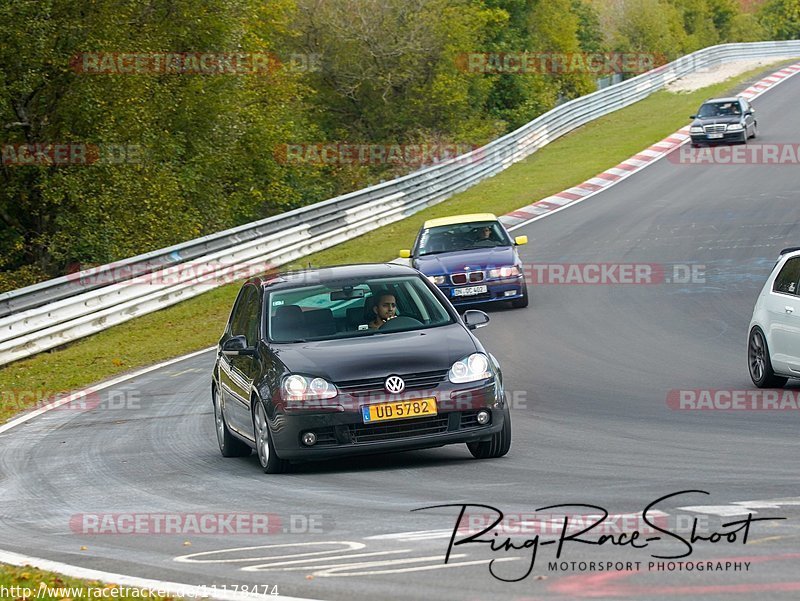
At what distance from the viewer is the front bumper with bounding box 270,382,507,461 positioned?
9.41 m

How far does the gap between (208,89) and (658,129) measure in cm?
1737

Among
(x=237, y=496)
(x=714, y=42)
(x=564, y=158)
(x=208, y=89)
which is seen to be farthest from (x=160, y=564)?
(x=714, y=42)

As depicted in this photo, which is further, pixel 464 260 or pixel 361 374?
pixel 464 260

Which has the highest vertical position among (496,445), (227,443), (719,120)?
(496,445)

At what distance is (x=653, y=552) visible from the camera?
6.15 meters

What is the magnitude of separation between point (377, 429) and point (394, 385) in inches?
13.3

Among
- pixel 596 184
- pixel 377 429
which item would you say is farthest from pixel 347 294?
pixel 596 184

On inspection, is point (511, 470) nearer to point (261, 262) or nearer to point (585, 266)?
point (585, 266)

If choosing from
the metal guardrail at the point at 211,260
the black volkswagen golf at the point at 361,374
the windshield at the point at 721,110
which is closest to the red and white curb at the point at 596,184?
the windshield at the point at 721,110

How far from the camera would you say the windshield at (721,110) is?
39875 mm

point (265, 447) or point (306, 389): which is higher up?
point (306, 389)

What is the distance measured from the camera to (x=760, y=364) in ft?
44.0

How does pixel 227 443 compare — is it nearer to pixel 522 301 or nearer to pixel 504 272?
pixel 504 272

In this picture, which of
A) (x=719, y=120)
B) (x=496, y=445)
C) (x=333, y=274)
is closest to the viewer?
(x=496, y=445)
